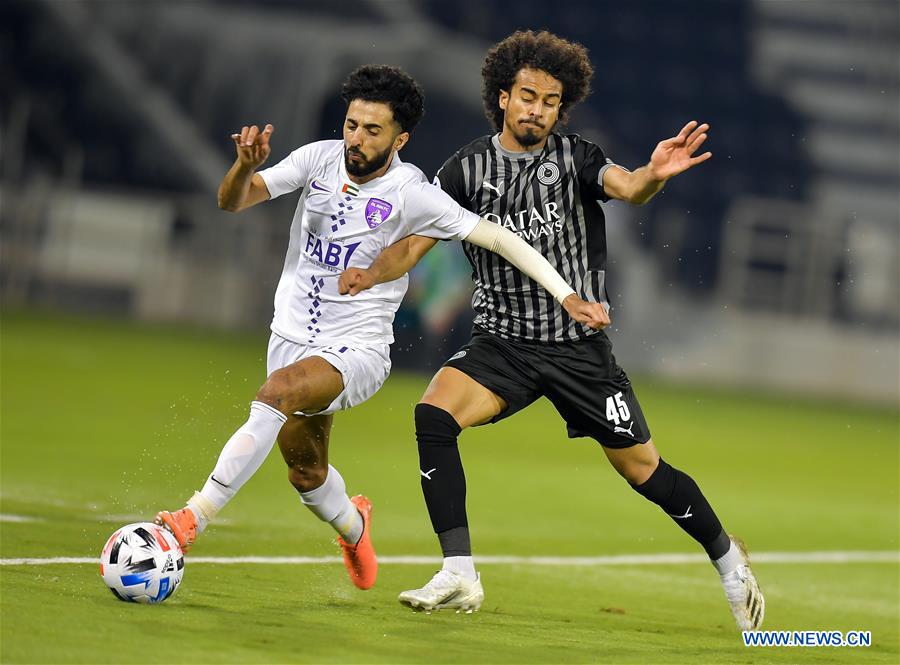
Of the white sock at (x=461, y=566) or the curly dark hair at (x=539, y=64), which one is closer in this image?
the white sock at (x=461, y=566)

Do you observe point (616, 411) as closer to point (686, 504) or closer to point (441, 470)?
point (686, 504)

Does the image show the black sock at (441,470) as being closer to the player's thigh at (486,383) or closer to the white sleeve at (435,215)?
the player's thigh at (486,383)

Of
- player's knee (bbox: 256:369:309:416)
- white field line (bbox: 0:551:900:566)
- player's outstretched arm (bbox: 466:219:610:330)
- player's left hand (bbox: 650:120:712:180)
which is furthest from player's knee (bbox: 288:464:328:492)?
player's left hand (bbox: 650:120:712:180)

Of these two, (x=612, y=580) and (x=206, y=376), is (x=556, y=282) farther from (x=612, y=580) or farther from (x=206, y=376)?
(x=206, y=376)

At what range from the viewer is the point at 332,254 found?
5.94 meters

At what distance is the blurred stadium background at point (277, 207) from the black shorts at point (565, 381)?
15.3 m

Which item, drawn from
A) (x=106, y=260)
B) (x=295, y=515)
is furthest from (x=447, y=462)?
(x=106, y=260)

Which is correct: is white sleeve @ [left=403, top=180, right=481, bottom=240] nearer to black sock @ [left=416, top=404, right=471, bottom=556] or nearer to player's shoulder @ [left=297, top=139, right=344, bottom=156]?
player's shoulder @ [left=297, top=139, right=344, bottom=156]

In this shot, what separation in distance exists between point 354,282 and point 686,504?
1.70 meters

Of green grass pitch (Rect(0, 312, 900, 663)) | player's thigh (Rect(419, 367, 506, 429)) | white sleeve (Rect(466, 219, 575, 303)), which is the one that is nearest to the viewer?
green grass pitch (Rect(0, 312, 900, 663))

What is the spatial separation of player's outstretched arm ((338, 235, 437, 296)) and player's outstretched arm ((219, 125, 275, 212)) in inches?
19.5

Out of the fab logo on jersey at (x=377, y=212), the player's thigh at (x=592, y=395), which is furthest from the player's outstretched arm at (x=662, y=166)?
the fab logo on jersey at (x=377, y=212)

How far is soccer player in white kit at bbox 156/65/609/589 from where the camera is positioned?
228 inches

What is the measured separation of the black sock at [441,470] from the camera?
18.7 ft
